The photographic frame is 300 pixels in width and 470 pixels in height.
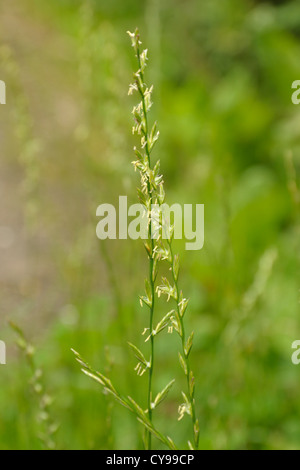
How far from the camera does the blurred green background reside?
3.20 ft

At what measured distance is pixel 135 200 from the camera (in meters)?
1.08

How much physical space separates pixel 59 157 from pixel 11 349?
114 cm

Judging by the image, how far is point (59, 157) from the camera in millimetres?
2693

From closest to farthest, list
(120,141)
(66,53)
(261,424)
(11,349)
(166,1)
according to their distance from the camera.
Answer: (120,141) → (261,424) → (11,349) → (66,53) → (166,1)

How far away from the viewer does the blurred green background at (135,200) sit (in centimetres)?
98

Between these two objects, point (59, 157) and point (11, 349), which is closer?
point (11, 349)

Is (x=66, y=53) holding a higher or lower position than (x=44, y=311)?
higher

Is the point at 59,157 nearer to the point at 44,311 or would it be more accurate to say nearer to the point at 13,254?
the point at 13,254

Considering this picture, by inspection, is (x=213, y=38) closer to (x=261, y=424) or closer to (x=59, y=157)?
(x=59, y=157)

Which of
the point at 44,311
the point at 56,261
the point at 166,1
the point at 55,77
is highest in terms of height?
the point at 166,1

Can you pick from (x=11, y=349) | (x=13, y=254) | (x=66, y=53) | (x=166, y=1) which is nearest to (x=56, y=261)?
(x=13, y=254)
